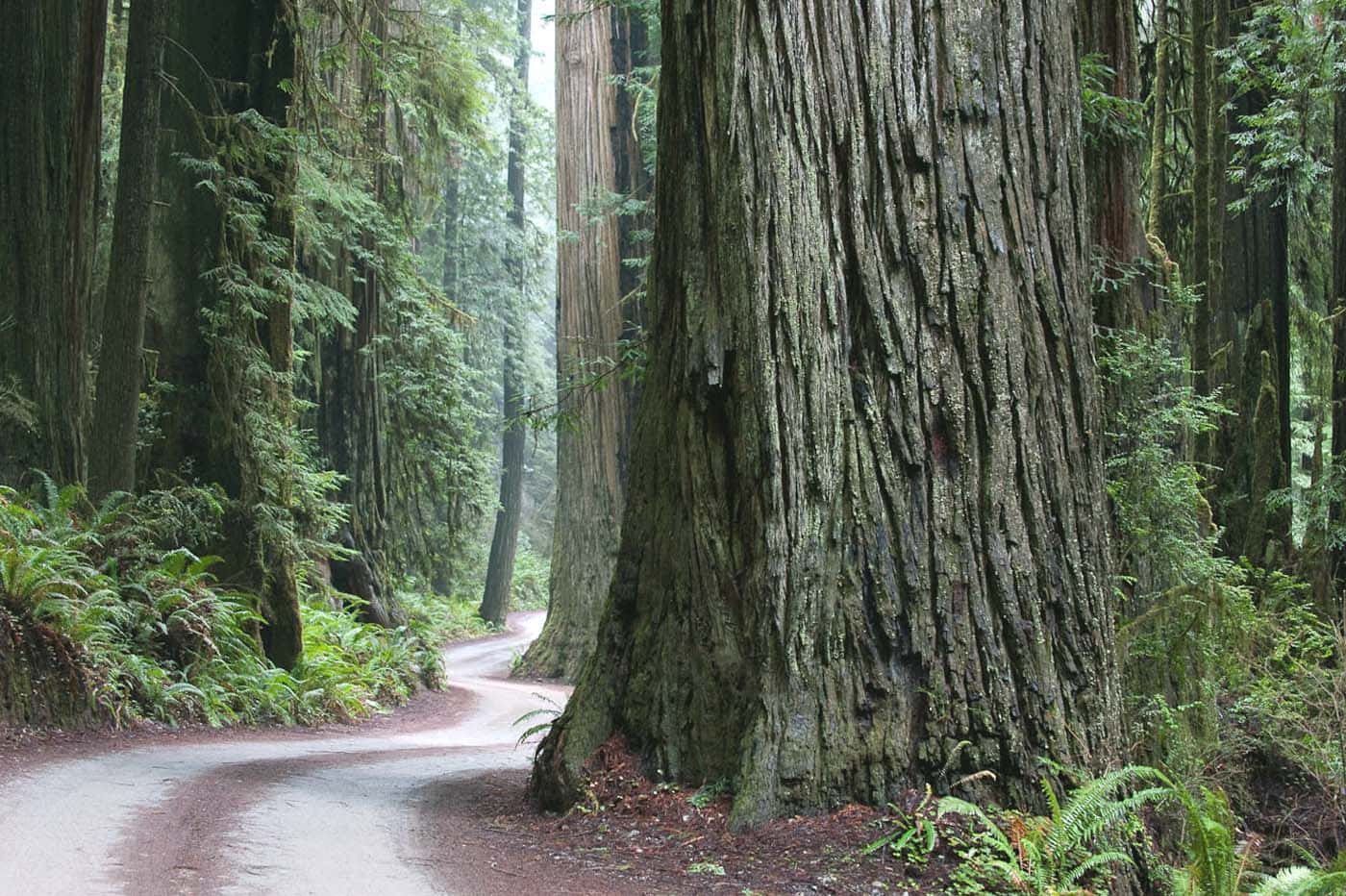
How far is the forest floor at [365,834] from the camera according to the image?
4.74 meters

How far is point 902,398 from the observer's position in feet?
17.8

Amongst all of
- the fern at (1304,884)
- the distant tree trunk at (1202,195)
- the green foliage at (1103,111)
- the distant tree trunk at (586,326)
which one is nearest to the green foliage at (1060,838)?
the fern at (1304,884)

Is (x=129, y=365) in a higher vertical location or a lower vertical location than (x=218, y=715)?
higher

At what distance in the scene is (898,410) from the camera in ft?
17.8

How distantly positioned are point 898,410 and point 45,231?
858cm

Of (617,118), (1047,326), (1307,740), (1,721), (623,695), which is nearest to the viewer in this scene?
(1047,326)

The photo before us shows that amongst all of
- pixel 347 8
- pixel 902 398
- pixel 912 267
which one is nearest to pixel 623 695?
pixel 902 398

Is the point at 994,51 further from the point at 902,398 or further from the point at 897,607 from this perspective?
the point at 897,607

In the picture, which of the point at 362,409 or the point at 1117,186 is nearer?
the point at 1117,186

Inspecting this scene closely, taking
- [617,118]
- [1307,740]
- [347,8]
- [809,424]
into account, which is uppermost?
[617,118]

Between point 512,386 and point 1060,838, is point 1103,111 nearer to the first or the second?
point 1060,838

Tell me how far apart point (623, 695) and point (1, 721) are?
14.1ft

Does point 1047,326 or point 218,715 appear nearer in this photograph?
point 1047,326

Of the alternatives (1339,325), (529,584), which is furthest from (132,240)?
(529,584)
